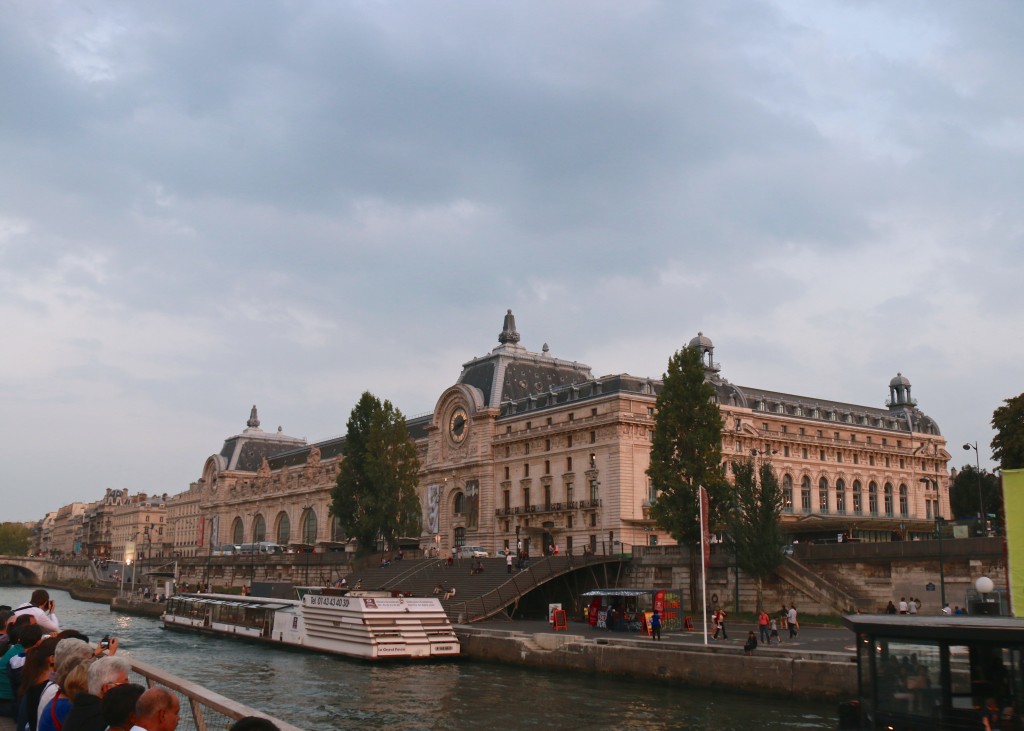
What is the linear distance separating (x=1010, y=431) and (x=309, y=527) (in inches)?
3463

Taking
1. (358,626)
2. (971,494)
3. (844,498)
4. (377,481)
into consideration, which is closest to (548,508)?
(377,481)

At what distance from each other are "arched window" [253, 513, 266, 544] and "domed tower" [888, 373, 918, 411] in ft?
281

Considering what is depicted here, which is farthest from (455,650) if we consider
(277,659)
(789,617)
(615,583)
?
(615,583)

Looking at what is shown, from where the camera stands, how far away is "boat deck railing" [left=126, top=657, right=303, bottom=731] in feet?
34.6

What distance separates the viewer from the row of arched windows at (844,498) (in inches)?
3723

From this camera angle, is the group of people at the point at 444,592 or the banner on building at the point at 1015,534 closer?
the banner on building at the point at 1015,534

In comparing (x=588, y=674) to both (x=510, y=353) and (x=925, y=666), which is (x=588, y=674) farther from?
(x=510, y=353)

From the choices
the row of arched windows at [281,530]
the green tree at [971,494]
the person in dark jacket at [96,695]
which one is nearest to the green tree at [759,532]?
the person in dark jacket at [96,695]

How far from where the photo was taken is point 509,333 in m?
109

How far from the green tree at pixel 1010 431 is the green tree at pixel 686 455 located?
20385 millimetres

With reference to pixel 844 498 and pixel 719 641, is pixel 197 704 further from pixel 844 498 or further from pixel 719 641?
pixel 844 498

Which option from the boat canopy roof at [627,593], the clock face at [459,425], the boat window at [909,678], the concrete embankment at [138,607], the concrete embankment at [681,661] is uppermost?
the clock face at [459,425]

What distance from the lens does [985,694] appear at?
16.6 m

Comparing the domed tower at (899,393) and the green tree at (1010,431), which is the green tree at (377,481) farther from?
the domed tower at (899,393)
